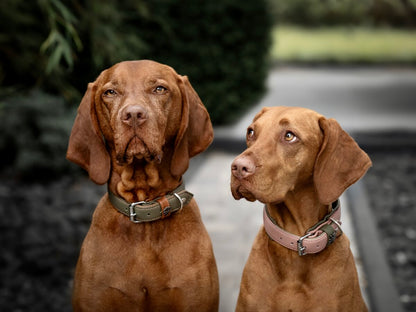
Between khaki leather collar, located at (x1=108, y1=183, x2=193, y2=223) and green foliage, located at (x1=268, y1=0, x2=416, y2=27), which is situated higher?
khaki leather collar, located at (x1=108, y1=183, x2=193, y2=223)

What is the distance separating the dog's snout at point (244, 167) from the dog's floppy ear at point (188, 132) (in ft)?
1.48

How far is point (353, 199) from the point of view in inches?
277

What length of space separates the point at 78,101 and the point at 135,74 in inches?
194

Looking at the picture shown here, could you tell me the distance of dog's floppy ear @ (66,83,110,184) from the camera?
3053mm

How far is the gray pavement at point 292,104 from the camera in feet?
17.7

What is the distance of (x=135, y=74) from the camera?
119 inches

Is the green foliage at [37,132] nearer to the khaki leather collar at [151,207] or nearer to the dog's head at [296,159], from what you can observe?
the khaki leather collar at [151,207]

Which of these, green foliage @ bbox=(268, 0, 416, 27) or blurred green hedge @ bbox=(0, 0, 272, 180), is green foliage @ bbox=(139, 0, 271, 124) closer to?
blurred green hedge @ bbox=(0, 0, 272, 180)

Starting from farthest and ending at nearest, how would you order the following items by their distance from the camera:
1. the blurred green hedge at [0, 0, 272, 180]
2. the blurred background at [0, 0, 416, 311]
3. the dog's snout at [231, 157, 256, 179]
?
the blurred green hedge at [0, 0, 272, 180] → the blurred background at [0, 0, 416, 311] → the dog's snout at [231, 157, 256, 179]

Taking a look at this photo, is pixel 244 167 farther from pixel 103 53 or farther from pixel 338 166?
pixel 103 53

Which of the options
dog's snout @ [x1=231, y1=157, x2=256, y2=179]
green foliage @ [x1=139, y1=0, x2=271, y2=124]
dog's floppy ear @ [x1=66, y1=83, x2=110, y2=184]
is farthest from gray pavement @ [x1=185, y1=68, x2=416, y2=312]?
dog's snout @ [x1=231, y1=157, x2=256, y2=179]

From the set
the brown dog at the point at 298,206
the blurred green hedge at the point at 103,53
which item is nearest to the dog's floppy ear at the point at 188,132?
the brown dog at the point at 298,206

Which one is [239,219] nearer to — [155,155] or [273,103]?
[155,155]

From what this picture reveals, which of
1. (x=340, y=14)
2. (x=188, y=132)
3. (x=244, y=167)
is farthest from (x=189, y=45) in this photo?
(x=340, y=14)
